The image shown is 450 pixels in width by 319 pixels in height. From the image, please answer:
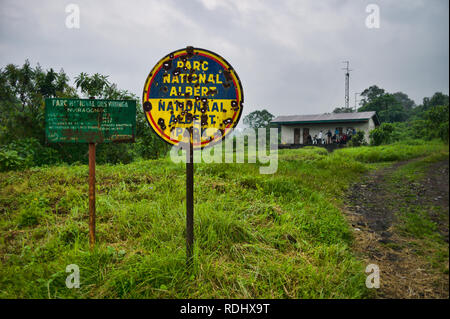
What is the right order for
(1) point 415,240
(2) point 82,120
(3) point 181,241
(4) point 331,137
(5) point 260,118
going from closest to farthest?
(1) point 415,240 → (3) point 181,241 → (2) point 82,120 → (4) point 331,137 → (5) point 260,118

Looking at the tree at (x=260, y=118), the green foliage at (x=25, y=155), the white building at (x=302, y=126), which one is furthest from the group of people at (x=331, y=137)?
the green foliage at (x=25, y=155)

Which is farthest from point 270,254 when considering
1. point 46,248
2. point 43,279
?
point 46,248

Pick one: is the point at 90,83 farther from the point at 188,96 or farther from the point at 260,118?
the point at 260,118

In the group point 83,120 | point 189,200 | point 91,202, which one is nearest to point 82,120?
point 83,120

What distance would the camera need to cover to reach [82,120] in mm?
2570

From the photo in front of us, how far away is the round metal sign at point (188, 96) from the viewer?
7.04 feet

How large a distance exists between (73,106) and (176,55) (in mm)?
1304

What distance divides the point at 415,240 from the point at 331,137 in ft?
37.5

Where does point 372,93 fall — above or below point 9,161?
above

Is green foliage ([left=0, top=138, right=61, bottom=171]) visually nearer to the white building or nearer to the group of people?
the group of people

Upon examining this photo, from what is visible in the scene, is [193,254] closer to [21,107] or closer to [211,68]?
[211,68]

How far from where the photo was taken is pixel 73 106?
2.55 m

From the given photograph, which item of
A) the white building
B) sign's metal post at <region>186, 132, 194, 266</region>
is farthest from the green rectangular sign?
the white building
